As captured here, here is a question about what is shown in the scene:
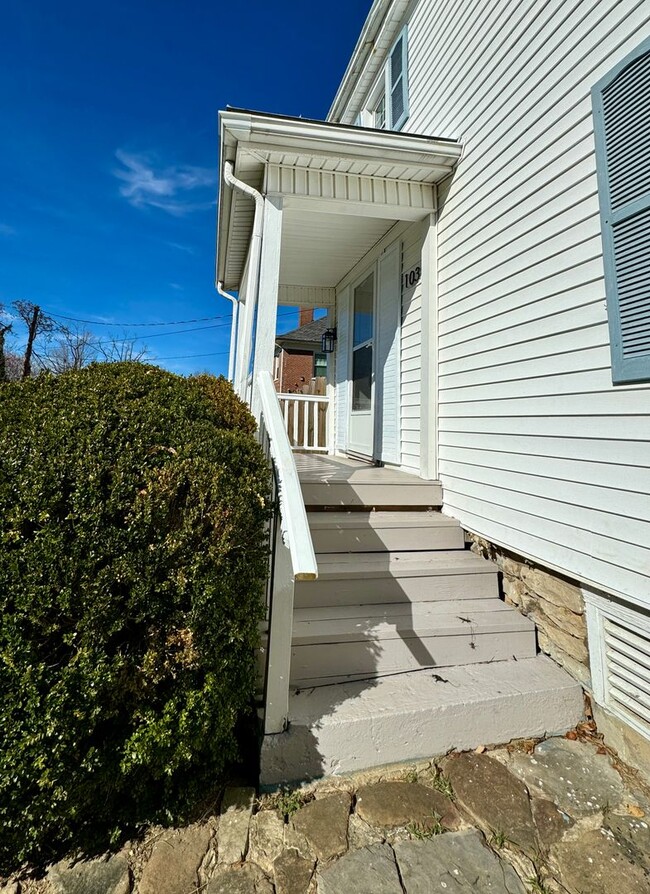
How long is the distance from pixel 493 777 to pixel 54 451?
7.71 feet

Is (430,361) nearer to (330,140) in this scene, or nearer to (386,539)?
(386,539)

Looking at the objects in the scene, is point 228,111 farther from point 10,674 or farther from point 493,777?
point 493,777

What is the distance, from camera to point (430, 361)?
375 cm

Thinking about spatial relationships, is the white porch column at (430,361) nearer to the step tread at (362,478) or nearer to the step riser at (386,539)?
the step tread at (362,478)

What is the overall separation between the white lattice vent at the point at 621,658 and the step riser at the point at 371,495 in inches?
57.6

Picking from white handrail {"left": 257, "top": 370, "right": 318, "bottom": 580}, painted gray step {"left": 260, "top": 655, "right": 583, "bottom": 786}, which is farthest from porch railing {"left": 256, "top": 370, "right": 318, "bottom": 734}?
painted gray step {"left": 260, "top": 655, "right": 583, "bottom": 786}

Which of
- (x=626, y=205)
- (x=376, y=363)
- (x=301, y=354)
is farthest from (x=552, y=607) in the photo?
(x=301, y=354)

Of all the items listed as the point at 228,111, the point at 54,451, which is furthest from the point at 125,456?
the point at 228,111

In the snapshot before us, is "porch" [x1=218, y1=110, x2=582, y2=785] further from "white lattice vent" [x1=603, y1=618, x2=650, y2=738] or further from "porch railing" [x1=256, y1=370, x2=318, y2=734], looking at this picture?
"white lattice vent" [x1=603, y1=618, x2=650, y2=738]

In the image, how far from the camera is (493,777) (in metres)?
1.83

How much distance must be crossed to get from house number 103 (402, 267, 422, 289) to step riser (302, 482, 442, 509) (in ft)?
7.04

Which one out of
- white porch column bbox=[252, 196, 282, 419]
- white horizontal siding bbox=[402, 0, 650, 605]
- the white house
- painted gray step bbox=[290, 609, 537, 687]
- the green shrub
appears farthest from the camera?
white porch column bbox=[252, 196, 282, 419]

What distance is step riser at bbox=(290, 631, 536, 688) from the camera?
7.13 feet

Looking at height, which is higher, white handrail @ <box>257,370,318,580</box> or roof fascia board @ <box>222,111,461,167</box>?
roof fascia board @ <box>222,111,461,167</box>
